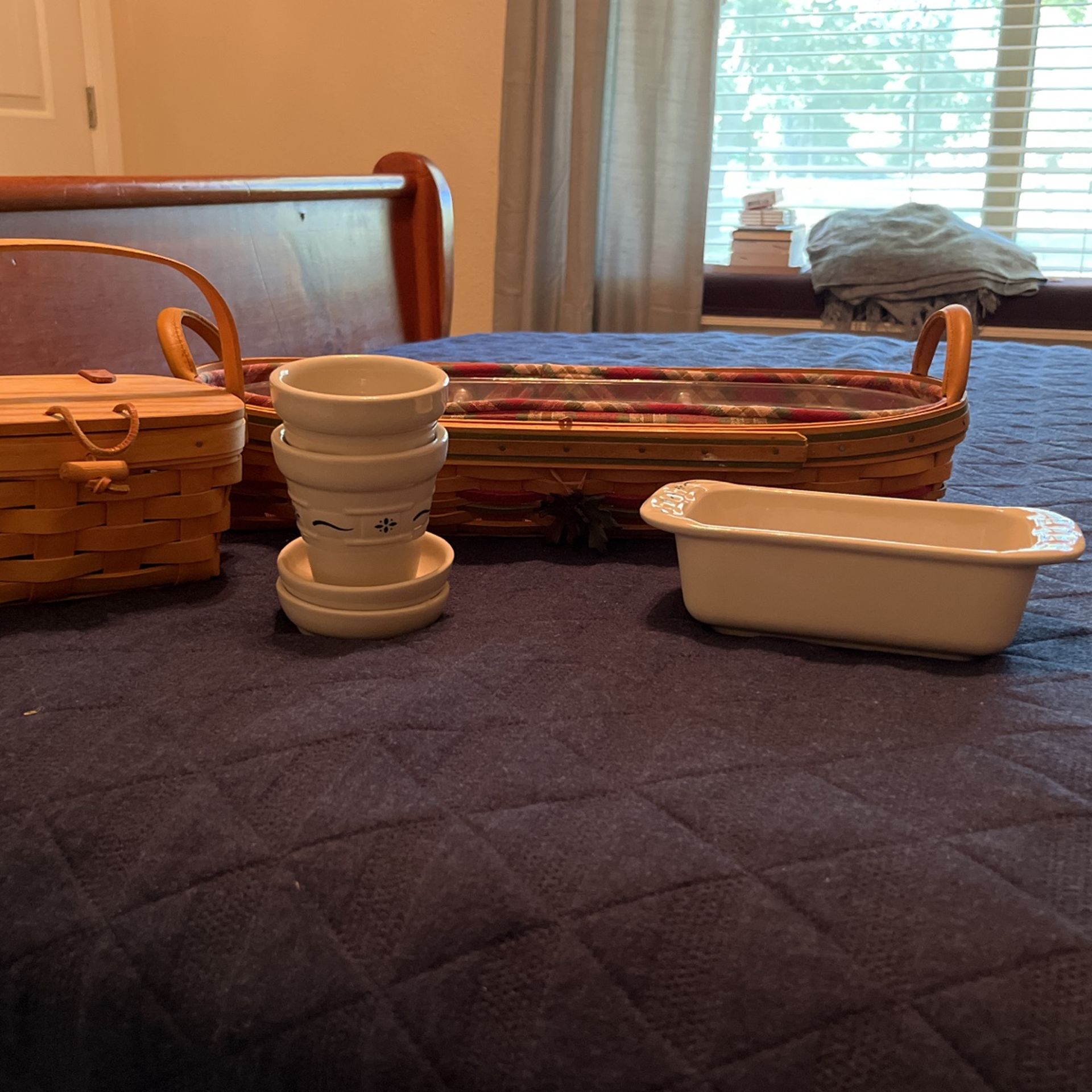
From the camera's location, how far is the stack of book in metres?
2.73

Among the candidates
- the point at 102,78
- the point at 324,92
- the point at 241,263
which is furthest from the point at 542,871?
the point at 102,78

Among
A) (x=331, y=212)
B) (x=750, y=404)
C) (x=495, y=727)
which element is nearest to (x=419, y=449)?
(x=495, y=727)

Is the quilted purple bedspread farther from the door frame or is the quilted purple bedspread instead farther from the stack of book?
the door frame

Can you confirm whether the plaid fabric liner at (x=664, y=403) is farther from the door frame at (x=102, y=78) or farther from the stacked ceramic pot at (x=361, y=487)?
the door frame at (x=102, y=78)

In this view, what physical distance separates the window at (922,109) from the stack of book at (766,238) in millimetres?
118

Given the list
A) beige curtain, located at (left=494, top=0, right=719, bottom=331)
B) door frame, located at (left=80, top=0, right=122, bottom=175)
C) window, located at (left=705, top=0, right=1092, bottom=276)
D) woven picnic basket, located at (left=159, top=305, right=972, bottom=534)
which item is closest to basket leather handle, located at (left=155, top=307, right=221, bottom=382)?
woven picnic basket, located at (left=159, top=305, right=972, bottom=534)

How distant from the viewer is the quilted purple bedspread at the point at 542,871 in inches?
14.4

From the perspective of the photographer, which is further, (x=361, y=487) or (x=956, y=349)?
(x=956, y=349)

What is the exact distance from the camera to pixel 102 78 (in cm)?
306

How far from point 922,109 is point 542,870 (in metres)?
2.77

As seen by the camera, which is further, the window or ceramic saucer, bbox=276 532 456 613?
the window

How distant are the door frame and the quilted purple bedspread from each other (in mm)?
2869

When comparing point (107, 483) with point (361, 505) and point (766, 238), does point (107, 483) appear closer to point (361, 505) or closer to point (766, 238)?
point (361, 505)

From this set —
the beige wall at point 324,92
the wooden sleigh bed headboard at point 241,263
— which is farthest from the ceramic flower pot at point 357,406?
the beige wall at point 324,92
